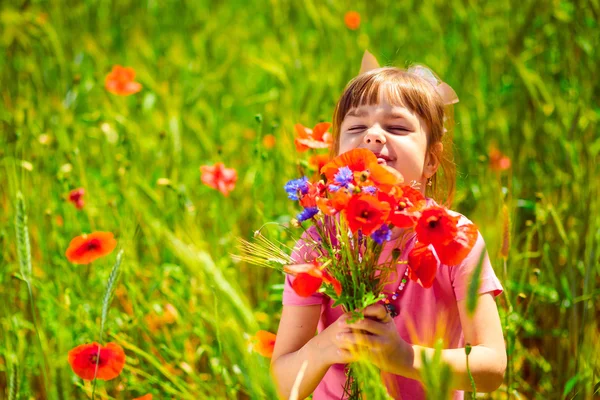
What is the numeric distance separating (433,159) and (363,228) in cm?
38

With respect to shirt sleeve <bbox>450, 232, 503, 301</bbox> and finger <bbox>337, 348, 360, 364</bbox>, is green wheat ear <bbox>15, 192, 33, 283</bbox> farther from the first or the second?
shirt sleeve <bbox>450, 232, 503, 301</bbox>

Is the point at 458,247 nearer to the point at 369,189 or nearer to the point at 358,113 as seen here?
the point at 369,189

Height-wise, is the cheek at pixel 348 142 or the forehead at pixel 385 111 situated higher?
the forehead at pixel 385 111

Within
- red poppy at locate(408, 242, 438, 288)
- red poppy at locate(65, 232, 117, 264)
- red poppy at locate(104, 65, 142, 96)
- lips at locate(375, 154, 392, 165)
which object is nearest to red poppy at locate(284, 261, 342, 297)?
red poppy at locate(408, 242, 438, 288)

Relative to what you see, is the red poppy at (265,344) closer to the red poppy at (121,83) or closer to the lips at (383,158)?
the lips at (383,158)

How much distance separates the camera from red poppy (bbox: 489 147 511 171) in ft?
5.34

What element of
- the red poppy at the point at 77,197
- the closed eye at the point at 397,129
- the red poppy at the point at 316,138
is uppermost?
the closed eye at the point at 397,129

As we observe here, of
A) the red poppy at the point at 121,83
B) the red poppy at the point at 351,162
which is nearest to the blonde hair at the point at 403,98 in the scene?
the red poppy at the point at 351,162

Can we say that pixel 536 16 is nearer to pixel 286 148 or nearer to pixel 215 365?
pixel 286 148

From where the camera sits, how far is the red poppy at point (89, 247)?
123cm

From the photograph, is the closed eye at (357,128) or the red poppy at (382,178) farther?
the closed eye at (357,128)

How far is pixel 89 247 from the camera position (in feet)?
4.11

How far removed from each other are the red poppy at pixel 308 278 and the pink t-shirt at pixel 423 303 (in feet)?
0.56

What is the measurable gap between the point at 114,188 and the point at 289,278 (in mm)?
938
